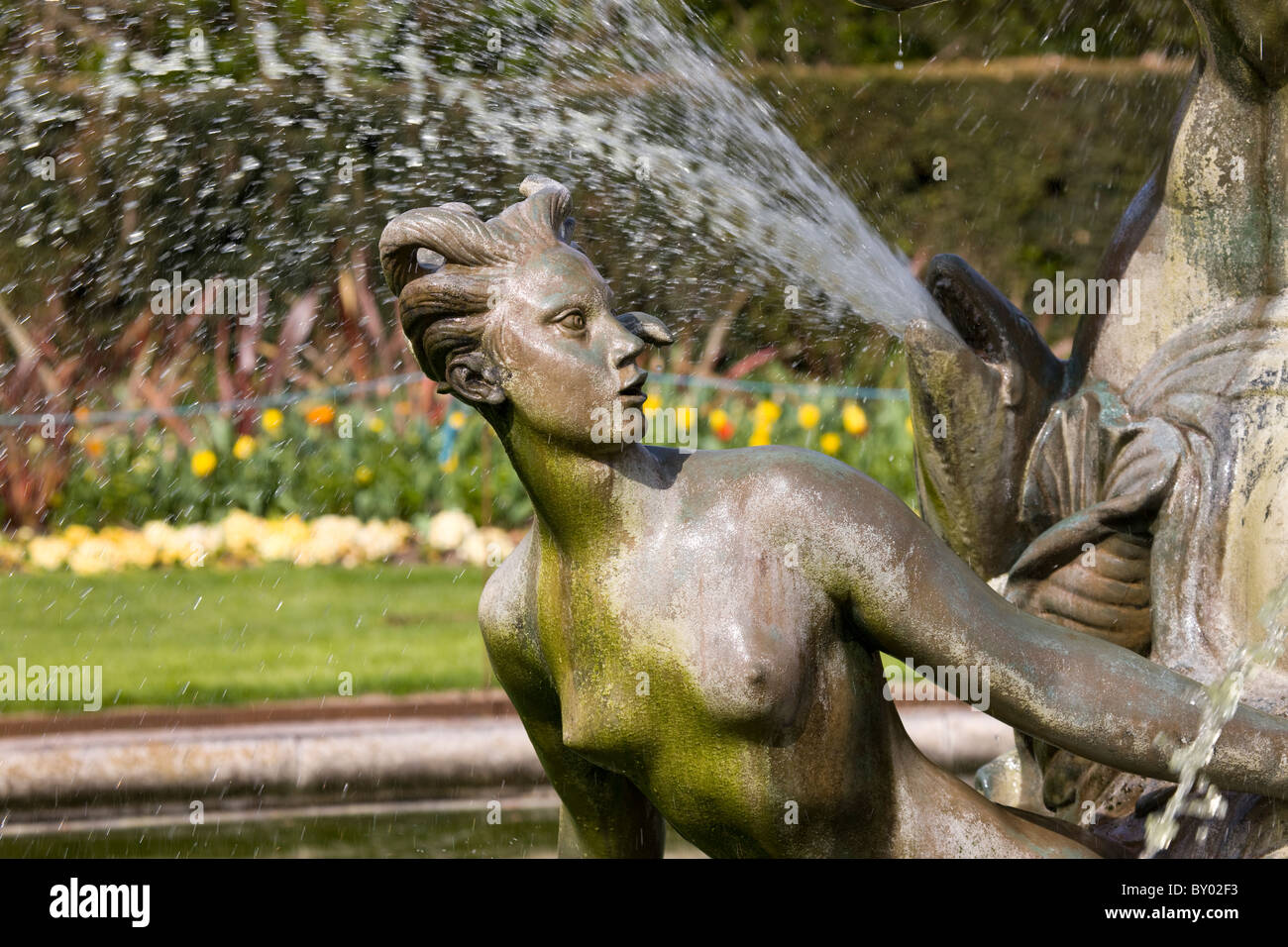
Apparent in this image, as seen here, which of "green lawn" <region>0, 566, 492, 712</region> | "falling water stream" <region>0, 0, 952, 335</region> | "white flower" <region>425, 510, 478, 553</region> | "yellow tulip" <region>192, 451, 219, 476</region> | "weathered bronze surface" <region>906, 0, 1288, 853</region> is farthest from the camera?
"yellow tulip" <region>192, 451, 219, 476</region>

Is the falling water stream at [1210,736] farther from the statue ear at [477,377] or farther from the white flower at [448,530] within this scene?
the white flower at [448,530]

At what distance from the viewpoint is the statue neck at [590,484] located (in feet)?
7.16

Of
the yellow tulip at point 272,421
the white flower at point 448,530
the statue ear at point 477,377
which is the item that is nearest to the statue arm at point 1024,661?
the statue ear at point 477,377

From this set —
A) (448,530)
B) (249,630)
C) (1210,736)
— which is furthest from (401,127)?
(1210,736)

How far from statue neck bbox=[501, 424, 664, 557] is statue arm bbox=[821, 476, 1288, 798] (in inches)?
10.3

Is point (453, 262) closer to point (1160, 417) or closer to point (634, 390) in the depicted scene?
point (634, 390)

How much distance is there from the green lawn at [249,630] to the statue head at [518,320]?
149 inches

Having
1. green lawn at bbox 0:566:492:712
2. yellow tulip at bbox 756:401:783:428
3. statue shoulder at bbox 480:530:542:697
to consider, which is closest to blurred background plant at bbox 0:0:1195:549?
yellow tulip at bbox 756:401:783:428

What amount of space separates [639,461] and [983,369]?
83cm

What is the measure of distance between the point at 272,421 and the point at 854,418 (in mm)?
2959

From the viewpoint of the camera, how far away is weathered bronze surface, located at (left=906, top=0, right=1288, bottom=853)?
8.16ft

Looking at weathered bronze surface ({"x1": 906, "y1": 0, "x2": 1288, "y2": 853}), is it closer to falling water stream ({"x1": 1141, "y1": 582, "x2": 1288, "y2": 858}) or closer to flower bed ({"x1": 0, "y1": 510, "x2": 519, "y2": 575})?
falling water stream ({"x1": 1141, "y1": 582, "x2": 1288, "y2": 858})

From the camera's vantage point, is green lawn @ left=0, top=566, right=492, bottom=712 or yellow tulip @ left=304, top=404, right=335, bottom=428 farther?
yellow tulip @ left=304, top=404, right=335, bottom=428
